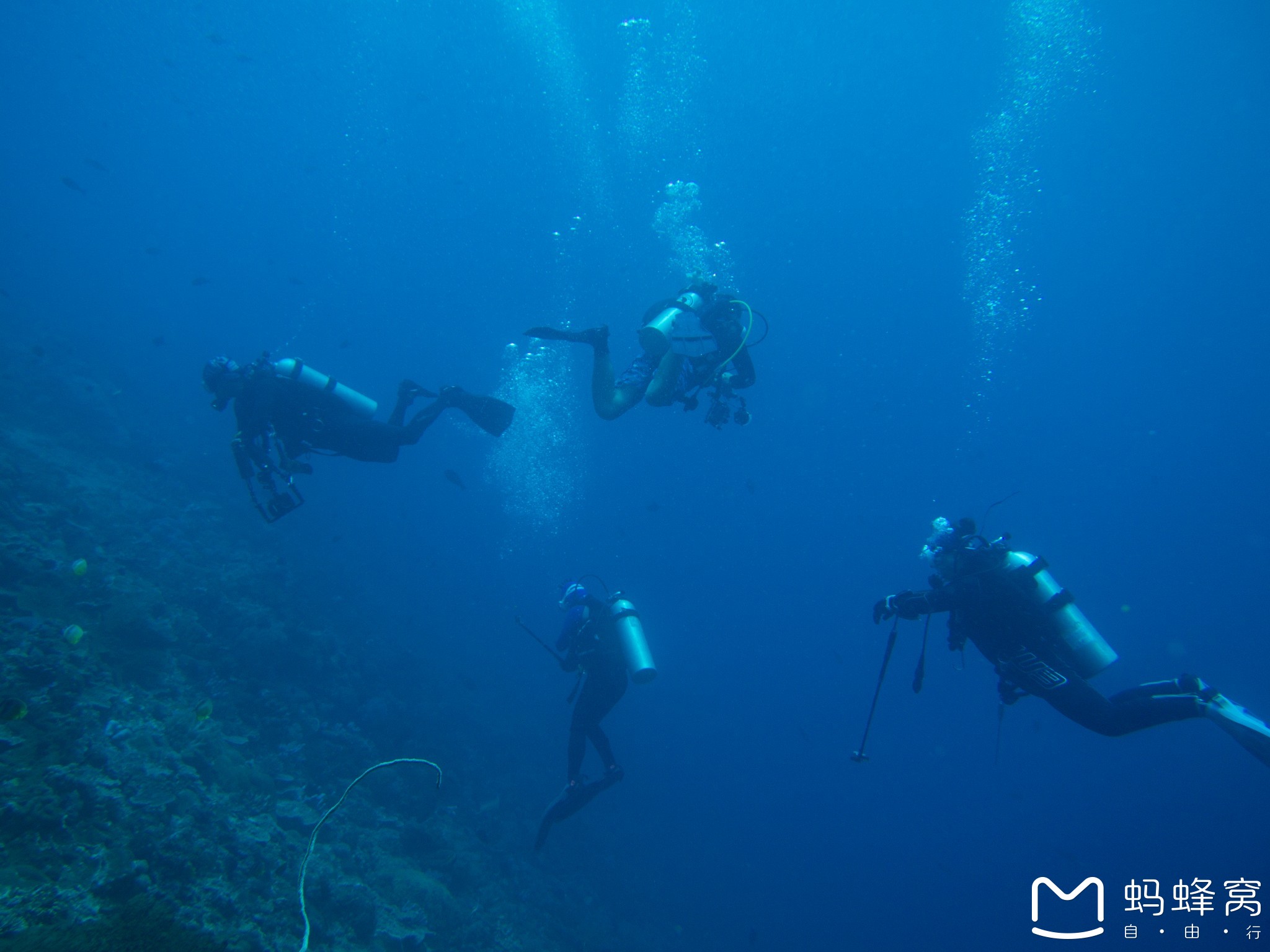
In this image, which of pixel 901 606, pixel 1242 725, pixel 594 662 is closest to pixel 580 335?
pixel 594 662

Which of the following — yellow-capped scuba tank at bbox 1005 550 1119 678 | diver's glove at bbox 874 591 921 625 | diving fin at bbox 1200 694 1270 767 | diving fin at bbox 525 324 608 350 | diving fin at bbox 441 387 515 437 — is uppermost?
diving fin at bbox 525 324 608 350

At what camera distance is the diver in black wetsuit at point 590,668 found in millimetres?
7938

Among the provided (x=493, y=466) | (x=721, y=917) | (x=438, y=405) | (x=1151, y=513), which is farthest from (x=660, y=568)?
(x=1151, y=513)

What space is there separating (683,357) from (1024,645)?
5.01 meters

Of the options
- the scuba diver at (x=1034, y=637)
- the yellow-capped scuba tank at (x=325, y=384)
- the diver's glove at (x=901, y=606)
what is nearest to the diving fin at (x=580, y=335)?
the yellow-capped scuba tank at (x=325, y=384)

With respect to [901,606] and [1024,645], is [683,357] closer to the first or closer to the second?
[901,606]

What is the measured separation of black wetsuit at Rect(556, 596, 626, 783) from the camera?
26.1 ft

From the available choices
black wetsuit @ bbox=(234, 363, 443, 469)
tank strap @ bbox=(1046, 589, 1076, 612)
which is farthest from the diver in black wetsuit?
tank strap @ bbox=(1046, 589, 1076, 612)

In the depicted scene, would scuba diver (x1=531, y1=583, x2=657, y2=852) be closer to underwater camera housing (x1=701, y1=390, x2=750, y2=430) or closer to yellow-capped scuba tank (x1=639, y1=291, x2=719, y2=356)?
underwater camera housing (x1=701, y1=390, x2=750, y2=430)

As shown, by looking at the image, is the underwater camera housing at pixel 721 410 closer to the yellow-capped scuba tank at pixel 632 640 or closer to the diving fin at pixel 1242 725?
the yellow-capped scuba tank at pixel 632 640

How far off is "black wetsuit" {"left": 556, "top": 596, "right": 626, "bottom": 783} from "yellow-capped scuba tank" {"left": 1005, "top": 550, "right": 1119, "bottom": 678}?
16.5 ft

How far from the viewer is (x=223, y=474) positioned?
20.4 meters

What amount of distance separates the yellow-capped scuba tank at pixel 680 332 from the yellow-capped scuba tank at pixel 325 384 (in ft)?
13.6

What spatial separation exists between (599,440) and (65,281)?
48.5 meters
